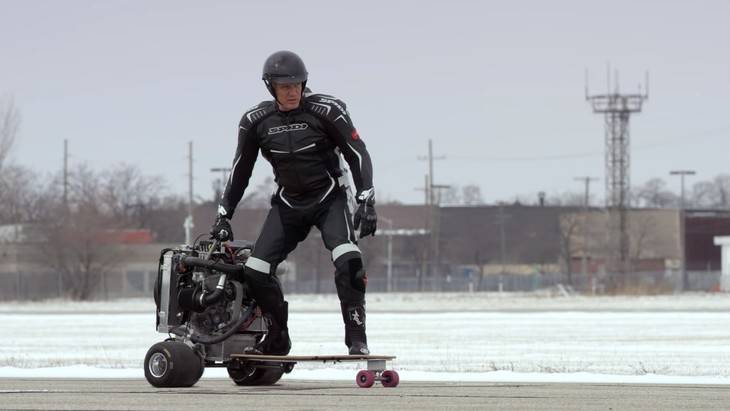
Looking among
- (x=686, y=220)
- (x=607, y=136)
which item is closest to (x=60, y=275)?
(x=607, y=136)

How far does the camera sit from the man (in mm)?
10398

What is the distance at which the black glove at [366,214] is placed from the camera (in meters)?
10.2

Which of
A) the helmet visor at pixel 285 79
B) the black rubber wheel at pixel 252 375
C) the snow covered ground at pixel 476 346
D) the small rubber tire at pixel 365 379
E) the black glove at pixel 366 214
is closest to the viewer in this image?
the small rubber tire at pixel 365 379

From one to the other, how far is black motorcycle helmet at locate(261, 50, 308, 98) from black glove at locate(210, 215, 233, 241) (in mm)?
1192

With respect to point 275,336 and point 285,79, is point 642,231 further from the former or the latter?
point 285,79

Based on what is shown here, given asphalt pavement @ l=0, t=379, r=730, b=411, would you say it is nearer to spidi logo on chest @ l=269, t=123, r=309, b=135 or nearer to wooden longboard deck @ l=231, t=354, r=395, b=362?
wooden longboard deck @ l=231, t=354, r=395, b=362

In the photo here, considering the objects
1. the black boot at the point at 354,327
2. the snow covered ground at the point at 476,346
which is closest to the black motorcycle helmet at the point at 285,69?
the black boot at the point at 354,327

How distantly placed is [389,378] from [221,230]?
6.02 feet

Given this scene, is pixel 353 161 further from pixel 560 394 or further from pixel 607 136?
pixel 607 136

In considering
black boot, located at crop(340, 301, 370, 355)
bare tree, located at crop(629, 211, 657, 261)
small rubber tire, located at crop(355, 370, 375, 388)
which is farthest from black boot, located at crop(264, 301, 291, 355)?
bare tree, located at crop(629, 211, 657, 261)

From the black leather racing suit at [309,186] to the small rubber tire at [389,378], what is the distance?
0.59 meters

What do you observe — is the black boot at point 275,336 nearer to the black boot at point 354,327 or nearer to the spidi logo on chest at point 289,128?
the black boot at point 354,327

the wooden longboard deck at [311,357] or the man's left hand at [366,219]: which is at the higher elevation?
the man's left hand at [366,219]

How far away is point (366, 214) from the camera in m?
10.3
